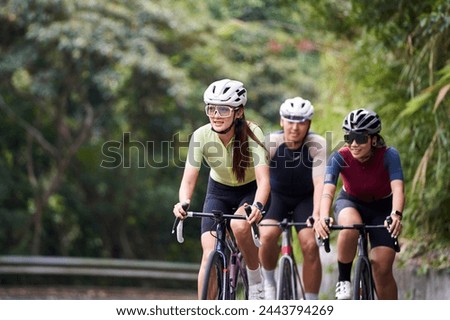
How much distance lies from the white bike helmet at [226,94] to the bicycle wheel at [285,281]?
181 centimetres

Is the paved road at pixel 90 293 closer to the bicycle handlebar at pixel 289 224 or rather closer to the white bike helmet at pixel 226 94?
the bicycle handlebar at pixel 289 224

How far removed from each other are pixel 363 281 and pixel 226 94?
192cm

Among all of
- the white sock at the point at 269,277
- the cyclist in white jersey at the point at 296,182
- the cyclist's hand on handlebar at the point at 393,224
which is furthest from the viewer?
the white sock at the point at 269,277

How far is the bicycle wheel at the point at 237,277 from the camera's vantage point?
8.21 m

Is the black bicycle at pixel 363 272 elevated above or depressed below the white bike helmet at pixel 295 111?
below

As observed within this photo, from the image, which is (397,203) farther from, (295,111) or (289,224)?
(295,111)

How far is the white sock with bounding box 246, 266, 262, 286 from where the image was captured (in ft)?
28.1

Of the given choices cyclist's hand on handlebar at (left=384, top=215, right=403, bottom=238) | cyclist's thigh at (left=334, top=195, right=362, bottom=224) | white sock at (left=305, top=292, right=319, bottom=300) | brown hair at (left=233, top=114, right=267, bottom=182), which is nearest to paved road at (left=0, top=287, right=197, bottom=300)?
white sock at (left=305, top=292, right=319, bottom=300)

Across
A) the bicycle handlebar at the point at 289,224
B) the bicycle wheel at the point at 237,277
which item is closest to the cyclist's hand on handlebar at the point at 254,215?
the bicycle wheel at the point at 237,277

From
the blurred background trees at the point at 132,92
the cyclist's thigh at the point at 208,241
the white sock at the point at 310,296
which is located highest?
the blurred background trees at the point at 132,92

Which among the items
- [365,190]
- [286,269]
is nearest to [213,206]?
[286,269]

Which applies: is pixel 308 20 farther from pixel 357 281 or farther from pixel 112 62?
pixel 357 281

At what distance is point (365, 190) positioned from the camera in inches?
332
